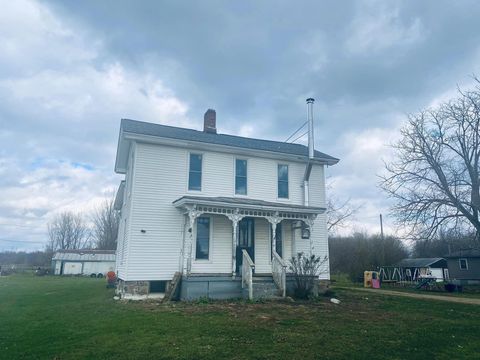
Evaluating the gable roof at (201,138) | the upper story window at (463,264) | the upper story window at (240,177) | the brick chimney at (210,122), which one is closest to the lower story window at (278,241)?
the upper story window at (240,177)

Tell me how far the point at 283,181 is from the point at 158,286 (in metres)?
7.44

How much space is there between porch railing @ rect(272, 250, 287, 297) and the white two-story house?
37mm

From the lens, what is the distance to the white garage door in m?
45.6

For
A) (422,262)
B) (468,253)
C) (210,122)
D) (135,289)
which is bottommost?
(135,289)

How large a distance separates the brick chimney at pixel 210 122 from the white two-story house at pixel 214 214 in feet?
7.15

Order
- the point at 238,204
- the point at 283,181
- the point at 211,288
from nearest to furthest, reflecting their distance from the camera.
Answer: the point at 211,288 < the point at 238,204 < the point at 283,181

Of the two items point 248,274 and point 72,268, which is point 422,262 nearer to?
point 248,274

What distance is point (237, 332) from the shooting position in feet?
25.3

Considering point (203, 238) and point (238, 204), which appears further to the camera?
point (203, 238)

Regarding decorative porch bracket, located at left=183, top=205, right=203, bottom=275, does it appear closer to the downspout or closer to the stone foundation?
the stone foundation

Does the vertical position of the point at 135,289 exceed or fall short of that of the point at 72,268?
it falls short

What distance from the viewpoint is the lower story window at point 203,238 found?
574 inches

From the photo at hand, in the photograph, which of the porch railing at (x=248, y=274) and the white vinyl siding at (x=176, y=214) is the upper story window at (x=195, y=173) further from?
the porch railing at (x=248, y=274)

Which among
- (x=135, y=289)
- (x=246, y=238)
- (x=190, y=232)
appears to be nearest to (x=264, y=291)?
(x=246, y=238)
